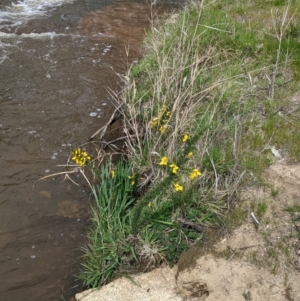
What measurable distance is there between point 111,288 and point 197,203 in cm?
84

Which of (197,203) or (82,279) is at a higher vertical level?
(197,203)

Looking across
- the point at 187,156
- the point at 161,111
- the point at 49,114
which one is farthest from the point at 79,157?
the point at 49,114

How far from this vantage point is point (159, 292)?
3.05m

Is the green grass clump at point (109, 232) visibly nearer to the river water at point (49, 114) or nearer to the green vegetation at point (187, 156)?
the green vegetation at point (187, 156)

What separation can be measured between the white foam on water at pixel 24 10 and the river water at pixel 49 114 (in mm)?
17

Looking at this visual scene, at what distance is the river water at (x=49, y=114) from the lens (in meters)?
3.55

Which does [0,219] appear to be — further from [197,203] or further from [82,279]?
→ [197,203]

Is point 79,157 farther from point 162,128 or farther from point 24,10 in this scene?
point 24,10

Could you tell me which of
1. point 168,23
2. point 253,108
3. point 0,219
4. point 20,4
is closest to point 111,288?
point 0,219

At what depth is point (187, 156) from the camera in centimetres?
338

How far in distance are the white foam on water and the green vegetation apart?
3983mm

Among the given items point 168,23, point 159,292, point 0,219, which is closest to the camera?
point 159,292

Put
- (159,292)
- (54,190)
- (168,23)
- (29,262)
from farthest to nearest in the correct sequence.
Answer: (168,23) → (54,190) → (29,262) → (159,292)

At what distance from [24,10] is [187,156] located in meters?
6.26
